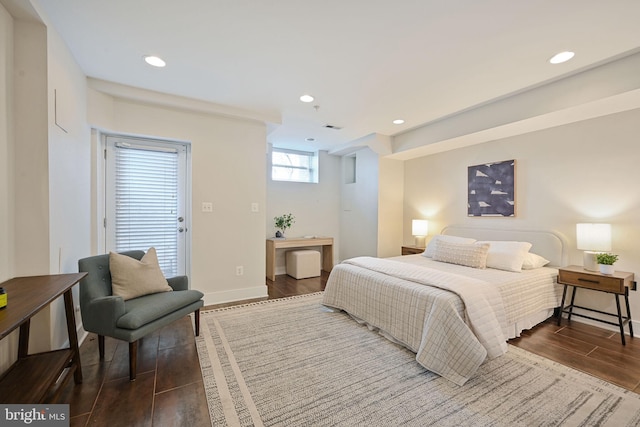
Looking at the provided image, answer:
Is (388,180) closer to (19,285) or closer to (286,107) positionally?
(286,107)

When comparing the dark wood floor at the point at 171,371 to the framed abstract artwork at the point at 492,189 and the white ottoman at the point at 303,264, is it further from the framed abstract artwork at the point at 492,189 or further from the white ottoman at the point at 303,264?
the white ottoman at the point at 303,264

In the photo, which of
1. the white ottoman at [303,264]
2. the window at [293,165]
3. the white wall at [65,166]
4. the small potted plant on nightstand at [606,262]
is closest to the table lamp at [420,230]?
the white ottoman at [303,264]

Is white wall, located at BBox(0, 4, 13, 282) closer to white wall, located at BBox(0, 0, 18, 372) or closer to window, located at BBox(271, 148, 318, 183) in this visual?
white wall, located at BBox(0, 0, 18, 372)

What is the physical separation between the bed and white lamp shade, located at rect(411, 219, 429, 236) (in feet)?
2.29

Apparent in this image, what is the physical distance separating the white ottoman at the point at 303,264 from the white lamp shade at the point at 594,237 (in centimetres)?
352

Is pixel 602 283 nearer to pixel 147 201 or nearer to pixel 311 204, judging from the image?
pixel 311 204

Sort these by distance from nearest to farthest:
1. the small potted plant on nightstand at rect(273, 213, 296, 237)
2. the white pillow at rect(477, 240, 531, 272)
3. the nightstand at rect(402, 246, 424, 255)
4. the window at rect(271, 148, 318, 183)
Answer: the white pillow at rect(477, 240, 531, 272) < the nightstand at rect(402, 246, 424, 255) < the small potted plant on nightstand at rect(273, 213, 296, 237) < the window at rect(271, 148, 318, 183)

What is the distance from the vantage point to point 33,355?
1668 mm

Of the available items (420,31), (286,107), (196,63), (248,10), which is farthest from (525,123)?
(196,63)

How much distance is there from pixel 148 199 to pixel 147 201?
0.09 feet

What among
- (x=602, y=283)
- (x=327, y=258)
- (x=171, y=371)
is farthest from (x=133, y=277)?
(x=602, y=283)

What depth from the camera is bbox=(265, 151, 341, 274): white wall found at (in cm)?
510

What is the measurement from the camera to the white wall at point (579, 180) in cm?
258

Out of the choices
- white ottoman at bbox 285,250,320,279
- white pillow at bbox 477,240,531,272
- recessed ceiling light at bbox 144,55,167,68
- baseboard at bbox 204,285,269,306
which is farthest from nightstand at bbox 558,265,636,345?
recessed ceiling light at bbox 144,55,167,68
